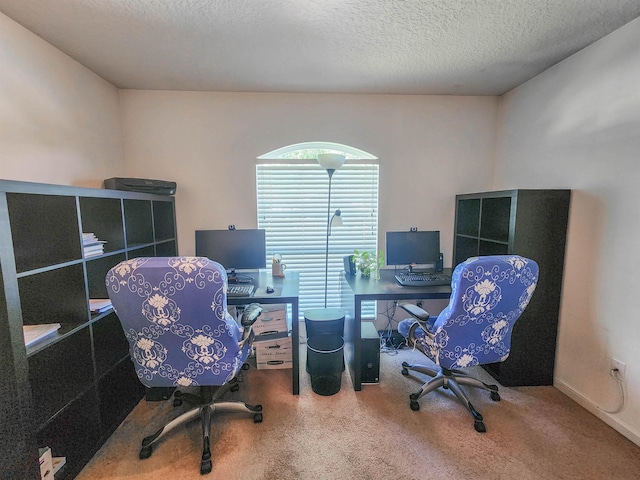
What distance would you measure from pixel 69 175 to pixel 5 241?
44.8 inches

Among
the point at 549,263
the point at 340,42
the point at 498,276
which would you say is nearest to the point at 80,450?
the point at 498,276

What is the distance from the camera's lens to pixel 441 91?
2.62 metres

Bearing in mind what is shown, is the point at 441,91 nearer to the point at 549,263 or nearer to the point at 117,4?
the point at 549,263

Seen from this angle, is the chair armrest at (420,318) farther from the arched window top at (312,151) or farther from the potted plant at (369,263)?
the arched window top at (312,151)

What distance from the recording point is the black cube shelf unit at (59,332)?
1.14 m

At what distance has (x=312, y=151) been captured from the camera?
9.18ft

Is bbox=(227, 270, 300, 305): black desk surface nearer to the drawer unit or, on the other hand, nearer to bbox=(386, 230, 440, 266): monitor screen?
the drawer unit

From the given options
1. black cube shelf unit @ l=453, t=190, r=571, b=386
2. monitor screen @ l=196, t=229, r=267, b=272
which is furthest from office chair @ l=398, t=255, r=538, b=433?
monitor screen @ l=196, t=229, r=267, b=272

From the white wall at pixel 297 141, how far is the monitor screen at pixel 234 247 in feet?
0.76

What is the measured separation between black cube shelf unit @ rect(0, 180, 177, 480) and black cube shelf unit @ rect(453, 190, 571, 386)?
2.73 metres

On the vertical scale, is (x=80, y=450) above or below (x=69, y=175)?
below

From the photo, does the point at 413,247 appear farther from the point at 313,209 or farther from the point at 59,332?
the point at 59,332

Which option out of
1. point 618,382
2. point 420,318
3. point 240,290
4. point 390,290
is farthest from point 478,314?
point 240,290

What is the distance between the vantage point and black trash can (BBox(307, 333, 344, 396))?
212 cm
